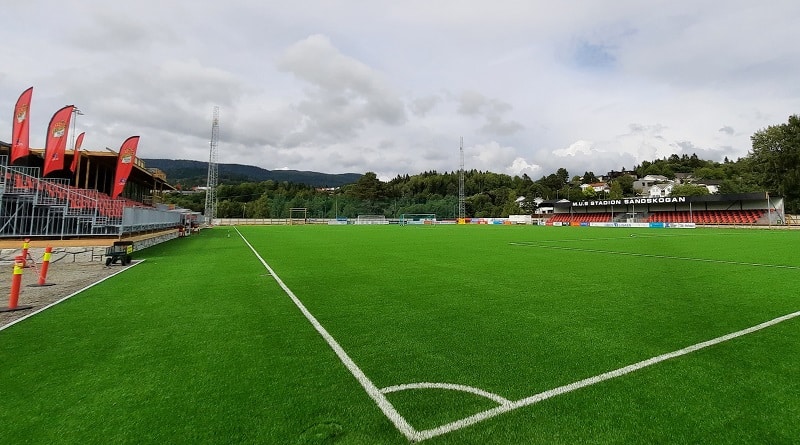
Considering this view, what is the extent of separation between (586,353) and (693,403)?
1.20 metres

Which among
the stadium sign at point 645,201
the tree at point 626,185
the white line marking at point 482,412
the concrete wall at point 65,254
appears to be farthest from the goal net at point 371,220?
the tree at point 626,185

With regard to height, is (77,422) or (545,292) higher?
(545,292)

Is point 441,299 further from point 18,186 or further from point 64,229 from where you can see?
point 18,186

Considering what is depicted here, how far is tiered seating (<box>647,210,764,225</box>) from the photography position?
177ft

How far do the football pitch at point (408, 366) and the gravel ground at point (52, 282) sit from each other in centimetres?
50

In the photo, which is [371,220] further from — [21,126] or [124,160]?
[21,126]

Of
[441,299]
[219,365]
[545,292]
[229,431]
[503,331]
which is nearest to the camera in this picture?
[229,431]

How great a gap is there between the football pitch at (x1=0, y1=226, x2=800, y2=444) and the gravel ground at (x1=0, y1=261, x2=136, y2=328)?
0.50 m

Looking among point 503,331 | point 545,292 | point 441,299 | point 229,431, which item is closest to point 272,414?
point 229,431

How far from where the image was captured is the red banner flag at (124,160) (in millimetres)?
19609

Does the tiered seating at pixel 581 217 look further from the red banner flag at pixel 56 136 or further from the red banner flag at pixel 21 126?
the red banner flag at pixel 21 126

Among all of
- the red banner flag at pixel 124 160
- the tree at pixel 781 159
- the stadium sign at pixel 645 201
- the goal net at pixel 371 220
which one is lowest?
the goal net at pixel 371 220

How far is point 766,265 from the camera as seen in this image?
39.2ft

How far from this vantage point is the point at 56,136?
1705cm
